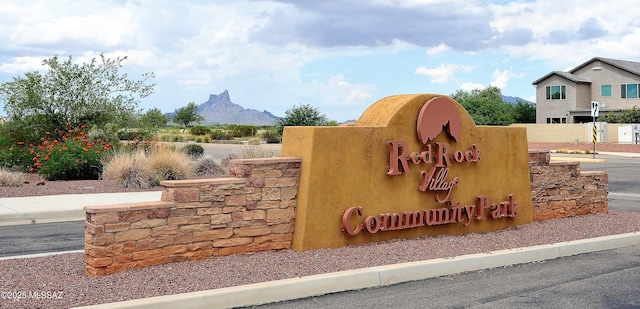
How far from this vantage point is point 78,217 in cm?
1527

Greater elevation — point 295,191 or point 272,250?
point 295,191

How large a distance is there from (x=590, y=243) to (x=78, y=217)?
10332 mm

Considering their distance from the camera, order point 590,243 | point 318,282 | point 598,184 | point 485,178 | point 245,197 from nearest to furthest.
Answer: point 318,282 < point 245,197 < point 590,243 < point 485,178 < point 598,184

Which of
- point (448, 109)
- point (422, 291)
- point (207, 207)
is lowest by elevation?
point (422, 291)

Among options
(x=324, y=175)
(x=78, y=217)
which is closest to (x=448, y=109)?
(x=324, y=175)

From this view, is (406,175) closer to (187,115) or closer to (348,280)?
(348,280)

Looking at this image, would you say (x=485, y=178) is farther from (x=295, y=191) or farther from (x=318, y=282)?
(x=318, y=282)

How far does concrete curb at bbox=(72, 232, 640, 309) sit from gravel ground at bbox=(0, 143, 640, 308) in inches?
10.0

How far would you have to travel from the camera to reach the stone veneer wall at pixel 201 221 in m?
8.36

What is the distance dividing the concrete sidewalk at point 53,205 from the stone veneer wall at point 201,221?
6915 millimetres

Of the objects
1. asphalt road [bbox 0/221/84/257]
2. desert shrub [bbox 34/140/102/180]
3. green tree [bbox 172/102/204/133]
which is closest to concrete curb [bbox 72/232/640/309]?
asphalt road [bbox 0/221/84/257]

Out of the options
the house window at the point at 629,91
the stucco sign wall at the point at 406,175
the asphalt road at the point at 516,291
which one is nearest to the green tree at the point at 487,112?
the house window at the point at 629,91

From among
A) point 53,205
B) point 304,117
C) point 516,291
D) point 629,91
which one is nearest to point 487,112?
point 629,91

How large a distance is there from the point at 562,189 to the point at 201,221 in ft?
24.3
